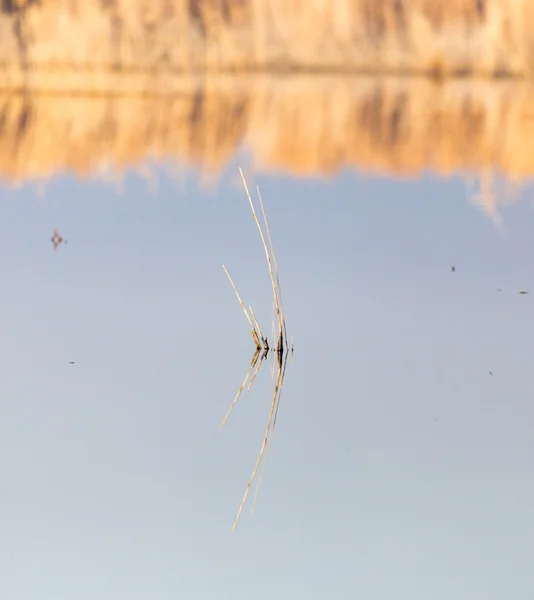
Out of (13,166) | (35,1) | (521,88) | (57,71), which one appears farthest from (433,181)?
(35,1)

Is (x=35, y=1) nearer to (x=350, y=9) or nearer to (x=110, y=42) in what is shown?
(x=110, y=42)

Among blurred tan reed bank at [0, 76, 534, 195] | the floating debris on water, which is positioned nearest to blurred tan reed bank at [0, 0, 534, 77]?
blurred tan reed bank at [0, 76, 534, 195]

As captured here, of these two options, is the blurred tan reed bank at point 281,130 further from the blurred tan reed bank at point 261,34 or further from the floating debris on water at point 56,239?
the floating debris on water at point 56,239

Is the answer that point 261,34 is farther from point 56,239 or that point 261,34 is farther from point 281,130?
point 56,239

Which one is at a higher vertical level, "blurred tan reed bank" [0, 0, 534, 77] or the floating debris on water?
the floating debris on water

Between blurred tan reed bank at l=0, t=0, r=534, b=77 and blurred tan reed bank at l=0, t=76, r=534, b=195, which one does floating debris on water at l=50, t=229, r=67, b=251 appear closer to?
blurred tan reed bank at l=0, t=76, r=534, b=195

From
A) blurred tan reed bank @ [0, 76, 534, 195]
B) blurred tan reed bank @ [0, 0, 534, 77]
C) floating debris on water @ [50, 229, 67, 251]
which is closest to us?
floating debris on water @ [50, 229, 67, 251]

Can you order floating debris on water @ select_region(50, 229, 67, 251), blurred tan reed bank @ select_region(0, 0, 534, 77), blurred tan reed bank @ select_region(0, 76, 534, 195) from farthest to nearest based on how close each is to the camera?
blurred tan reed bank @ select_region(0, 0, 534, 77)
blurred tan reed bank @ select_region(0, 76, 534, 195)
floating debris on water @ select_region(50, 229, 67, 251)
